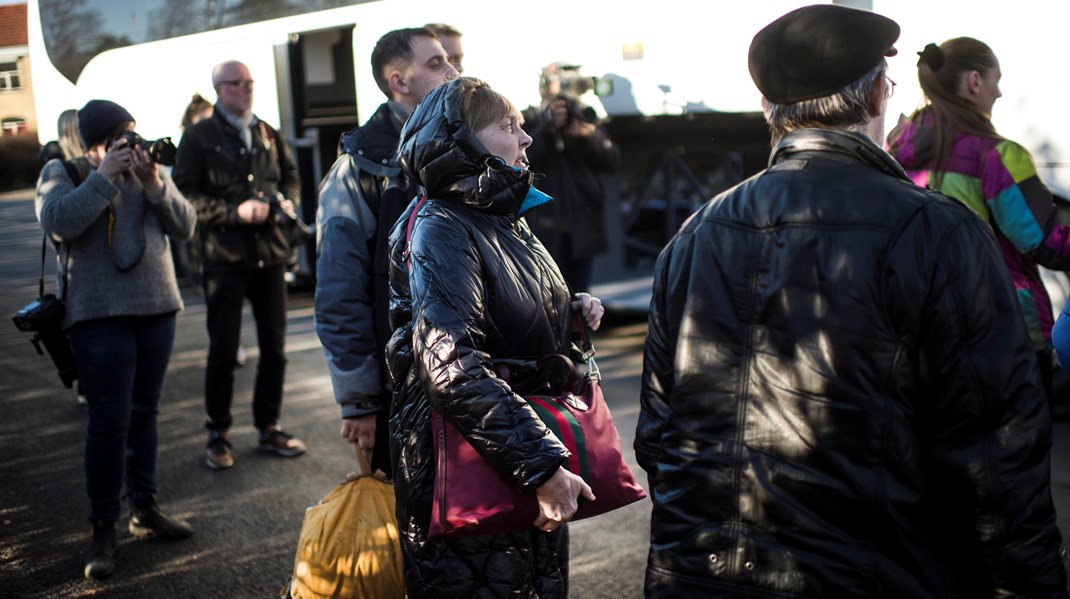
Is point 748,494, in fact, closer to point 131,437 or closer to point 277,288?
point 131,437

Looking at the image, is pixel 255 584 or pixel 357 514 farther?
pixel 255 584

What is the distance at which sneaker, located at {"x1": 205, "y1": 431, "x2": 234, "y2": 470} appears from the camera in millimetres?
5332

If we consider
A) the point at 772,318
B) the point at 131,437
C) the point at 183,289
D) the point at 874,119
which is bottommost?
the point at 183,289

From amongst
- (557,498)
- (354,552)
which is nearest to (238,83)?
(354,552)

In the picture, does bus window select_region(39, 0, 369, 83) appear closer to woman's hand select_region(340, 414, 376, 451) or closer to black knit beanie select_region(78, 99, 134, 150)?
black knit beanie select_region(78, 99, 134, 150)

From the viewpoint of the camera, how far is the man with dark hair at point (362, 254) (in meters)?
3.03

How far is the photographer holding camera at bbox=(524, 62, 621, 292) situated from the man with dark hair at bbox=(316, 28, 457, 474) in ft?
11.3

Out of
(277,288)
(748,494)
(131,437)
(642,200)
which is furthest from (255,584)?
(642,200)

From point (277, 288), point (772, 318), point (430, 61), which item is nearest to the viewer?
point (772, 318)

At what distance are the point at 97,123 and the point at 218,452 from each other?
1.85 metres

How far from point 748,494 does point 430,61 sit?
190 centimetres

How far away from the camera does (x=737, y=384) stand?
1.72 meters

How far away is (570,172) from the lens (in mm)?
6914

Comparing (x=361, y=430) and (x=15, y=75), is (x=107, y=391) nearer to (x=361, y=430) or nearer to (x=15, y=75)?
(x=361, y=430)
